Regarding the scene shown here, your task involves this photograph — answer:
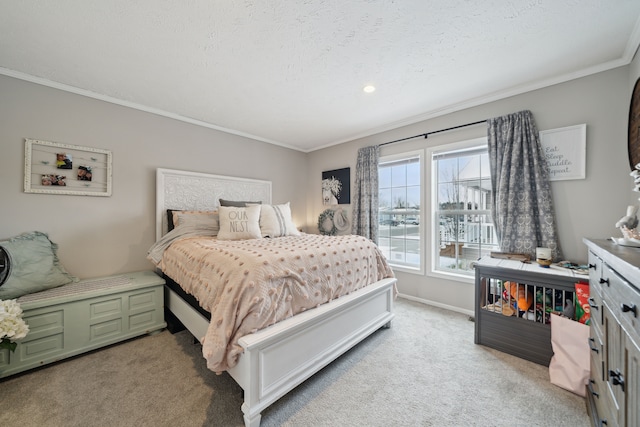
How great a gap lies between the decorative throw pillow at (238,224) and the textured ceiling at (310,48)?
4.12ft

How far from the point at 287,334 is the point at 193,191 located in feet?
8.21

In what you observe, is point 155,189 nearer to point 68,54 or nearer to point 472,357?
point 68,54

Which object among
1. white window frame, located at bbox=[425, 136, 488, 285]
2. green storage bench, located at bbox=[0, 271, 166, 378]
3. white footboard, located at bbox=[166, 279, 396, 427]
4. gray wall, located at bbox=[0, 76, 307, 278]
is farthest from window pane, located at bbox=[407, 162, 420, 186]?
green storage bench, located at bbox=[0, 271, 166, 378]


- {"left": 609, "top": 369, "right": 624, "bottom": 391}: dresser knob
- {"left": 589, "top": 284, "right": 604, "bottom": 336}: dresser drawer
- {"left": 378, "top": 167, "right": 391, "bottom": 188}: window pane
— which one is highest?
{"left": 378, "top": 167, "right": 391, "bottom": 188}: window pane

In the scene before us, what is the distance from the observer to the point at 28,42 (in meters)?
1.80

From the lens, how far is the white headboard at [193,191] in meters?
2.95

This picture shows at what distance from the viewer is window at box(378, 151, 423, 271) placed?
3.34 meters

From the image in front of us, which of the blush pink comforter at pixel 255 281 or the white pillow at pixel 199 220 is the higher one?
the white pillow at pixel 199 220

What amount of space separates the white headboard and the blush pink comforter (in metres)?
0.96

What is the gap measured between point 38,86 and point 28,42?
69 cm

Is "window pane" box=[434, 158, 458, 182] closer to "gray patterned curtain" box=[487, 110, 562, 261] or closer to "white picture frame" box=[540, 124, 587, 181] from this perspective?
"gray patterned curtain" box=[487, 110, 562, 261]

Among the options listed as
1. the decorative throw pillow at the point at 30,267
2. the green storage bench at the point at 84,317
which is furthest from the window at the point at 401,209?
the decorative throw pillow at the point at 30,267

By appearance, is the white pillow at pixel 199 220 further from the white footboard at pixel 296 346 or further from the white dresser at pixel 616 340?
the white dresser at pixel 616 340

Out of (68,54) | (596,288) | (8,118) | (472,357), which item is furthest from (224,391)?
(8,118)
